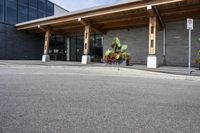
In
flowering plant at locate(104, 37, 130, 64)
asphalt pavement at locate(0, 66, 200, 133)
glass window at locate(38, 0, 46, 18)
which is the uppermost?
glass window at locate(38, 0, 46, 18)

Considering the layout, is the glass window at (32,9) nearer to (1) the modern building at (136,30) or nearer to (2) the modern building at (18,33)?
(2) the modern building at (18,33)

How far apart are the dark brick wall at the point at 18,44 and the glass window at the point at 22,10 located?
4.09 metres

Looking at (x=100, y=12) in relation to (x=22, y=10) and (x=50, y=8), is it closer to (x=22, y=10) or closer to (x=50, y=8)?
(x=22, y=10)

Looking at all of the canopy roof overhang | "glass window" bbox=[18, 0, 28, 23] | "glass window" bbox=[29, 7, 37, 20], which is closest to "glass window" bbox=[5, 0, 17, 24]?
"glass window" bbox=[18, 0, 28, 23]

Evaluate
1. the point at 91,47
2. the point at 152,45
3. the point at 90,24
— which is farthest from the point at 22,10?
the point at 152,45

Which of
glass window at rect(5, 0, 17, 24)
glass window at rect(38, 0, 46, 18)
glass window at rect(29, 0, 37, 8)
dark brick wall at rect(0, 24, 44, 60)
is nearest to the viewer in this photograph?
dark brick wall at rect(0, 24, 44, 60)

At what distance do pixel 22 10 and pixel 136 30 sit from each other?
18.6m

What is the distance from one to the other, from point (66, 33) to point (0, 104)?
2499cm

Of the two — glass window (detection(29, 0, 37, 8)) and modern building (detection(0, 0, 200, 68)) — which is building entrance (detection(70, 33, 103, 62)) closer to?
modern building (detection(0, 0, 200, 68))

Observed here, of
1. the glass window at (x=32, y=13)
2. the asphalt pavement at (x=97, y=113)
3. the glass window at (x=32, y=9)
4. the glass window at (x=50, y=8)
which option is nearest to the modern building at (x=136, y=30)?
the glass window at (x=32, y=13)

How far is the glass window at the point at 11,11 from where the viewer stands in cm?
2966

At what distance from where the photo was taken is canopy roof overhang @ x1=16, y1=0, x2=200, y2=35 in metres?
15.4

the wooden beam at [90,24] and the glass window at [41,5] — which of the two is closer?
the wooden beam at [90,24]

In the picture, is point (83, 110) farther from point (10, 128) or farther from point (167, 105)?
point (167, 105)
